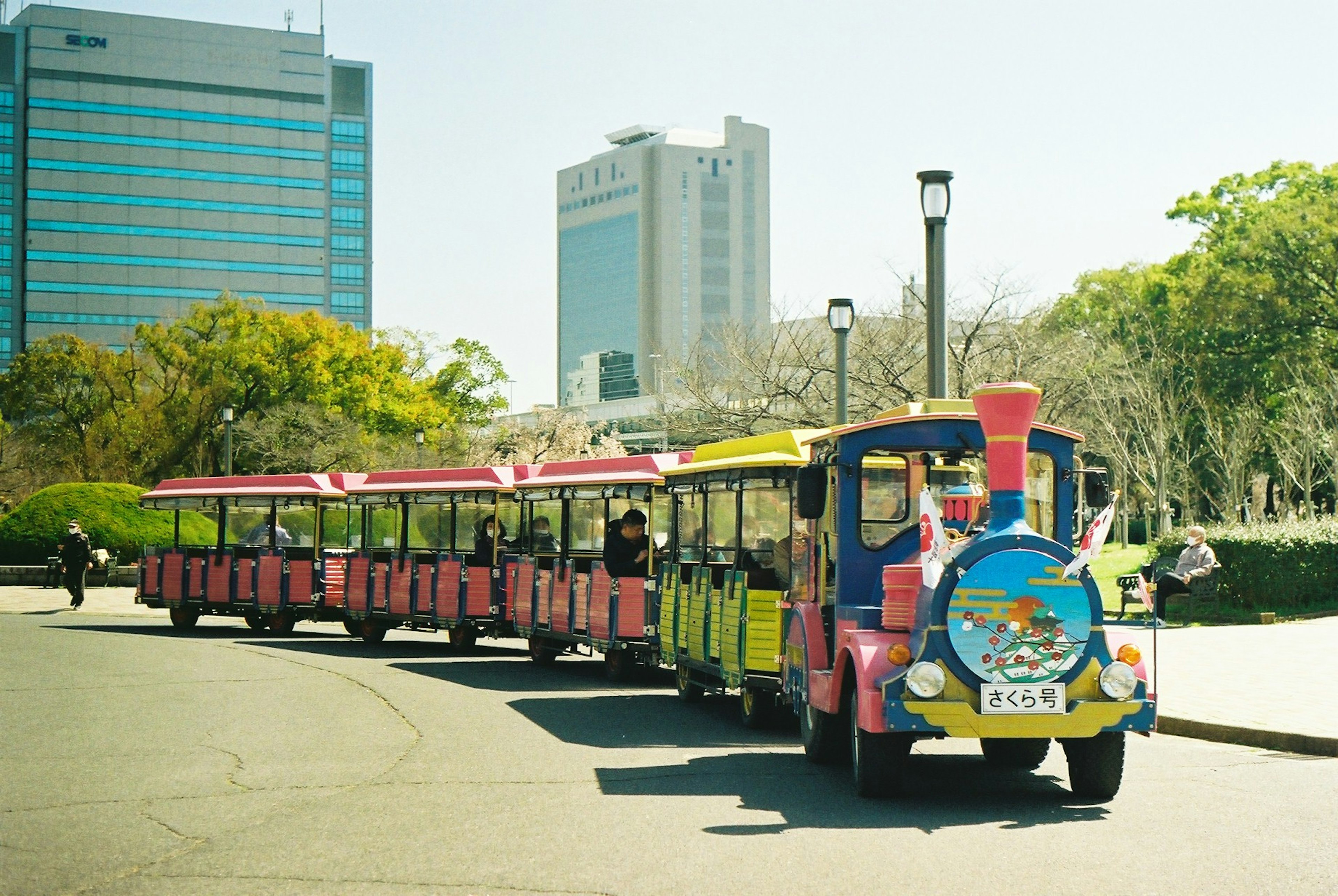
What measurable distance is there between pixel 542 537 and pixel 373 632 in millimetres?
5235

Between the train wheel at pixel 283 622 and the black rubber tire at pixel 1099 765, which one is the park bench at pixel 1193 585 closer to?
the black rubber tire at pixel 1099 765

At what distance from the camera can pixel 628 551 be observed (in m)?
17.6

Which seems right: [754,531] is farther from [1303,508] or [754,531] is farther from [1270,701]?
[1303,508]

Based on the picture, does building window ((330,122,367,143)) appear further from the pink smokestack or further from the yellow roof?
the pink smokestack

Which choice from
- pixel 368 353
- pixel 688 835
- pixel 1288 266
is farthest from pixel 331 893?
pixel 368 353

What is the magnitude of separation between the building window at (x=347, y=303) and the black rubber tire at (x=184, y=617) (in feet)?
391

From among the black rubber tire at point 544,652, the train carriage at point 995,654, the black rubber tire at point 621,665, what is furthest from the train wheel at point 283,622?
the train carriage at point 995,654

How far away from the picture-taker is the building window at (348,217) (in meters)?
145

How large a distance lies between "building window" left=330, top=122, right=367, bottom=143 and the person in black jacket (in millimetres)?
135053

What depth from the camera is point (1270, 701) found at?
44.5ft

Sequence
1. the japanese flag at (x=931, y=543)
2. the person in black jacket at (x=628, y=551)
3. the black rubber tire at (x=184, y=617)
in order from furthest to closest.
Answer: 1. the black rubber tire at (x=184, y=617)
2. the person in black jacket at (x=628, y=551)
3. the japanese flag at (x=931, y=543)

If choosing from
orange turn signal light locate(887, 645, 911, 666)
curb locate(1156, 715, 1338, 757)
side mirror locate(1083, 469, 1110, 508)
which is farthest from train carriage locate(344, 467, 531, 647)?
orange turn signal light locate(887, 645, 911, 666)

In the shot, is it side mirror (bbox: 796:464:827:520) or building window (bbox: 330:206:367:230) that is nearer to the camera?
side mirror (bbox: 796:464:827:520)

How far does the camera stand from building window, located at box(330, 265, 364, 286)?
473 feet
